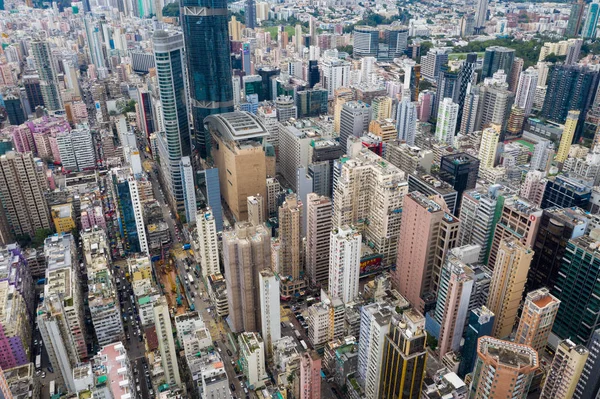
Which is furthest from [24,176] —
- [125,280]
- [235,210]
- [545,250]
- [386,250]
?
[545,250]

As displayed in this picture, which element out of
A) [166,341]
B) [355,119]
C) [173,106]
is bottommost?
[166,341]

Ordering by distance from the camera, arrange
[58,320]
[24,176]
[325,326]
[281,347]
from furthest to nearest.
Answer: [24,176] → [325,326] → [281,347] → [58,320]

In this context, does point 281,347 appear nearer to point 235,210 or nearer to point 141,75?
point 235,210

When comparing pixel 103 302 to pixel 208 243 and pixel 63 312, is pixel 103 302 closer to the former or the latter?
pixel 63 312

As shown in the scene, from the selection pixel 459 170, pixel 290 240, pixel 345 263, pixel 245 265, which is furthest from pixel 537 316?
pixel 459 170

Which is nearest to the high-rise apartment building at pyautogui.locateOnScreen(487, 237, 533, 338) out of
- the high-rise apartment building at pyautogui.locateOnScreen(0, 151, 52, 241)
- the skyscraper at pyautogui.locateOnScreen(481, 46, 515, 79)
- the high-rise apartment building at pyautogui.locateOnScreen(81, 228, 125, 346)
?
the high-rise apartment building at pyautogui.locateOnScreen(81, 228, 125, 346)

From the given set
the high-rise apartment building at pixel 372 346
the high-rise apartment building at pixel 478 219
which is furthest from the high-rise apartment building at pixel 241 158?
the high-rise apartment building at pixel 372 346

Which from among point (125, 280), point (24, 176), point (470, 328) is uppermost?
point (24, 176)

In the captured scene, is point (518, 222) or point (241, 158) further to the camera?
point (241, 158)
